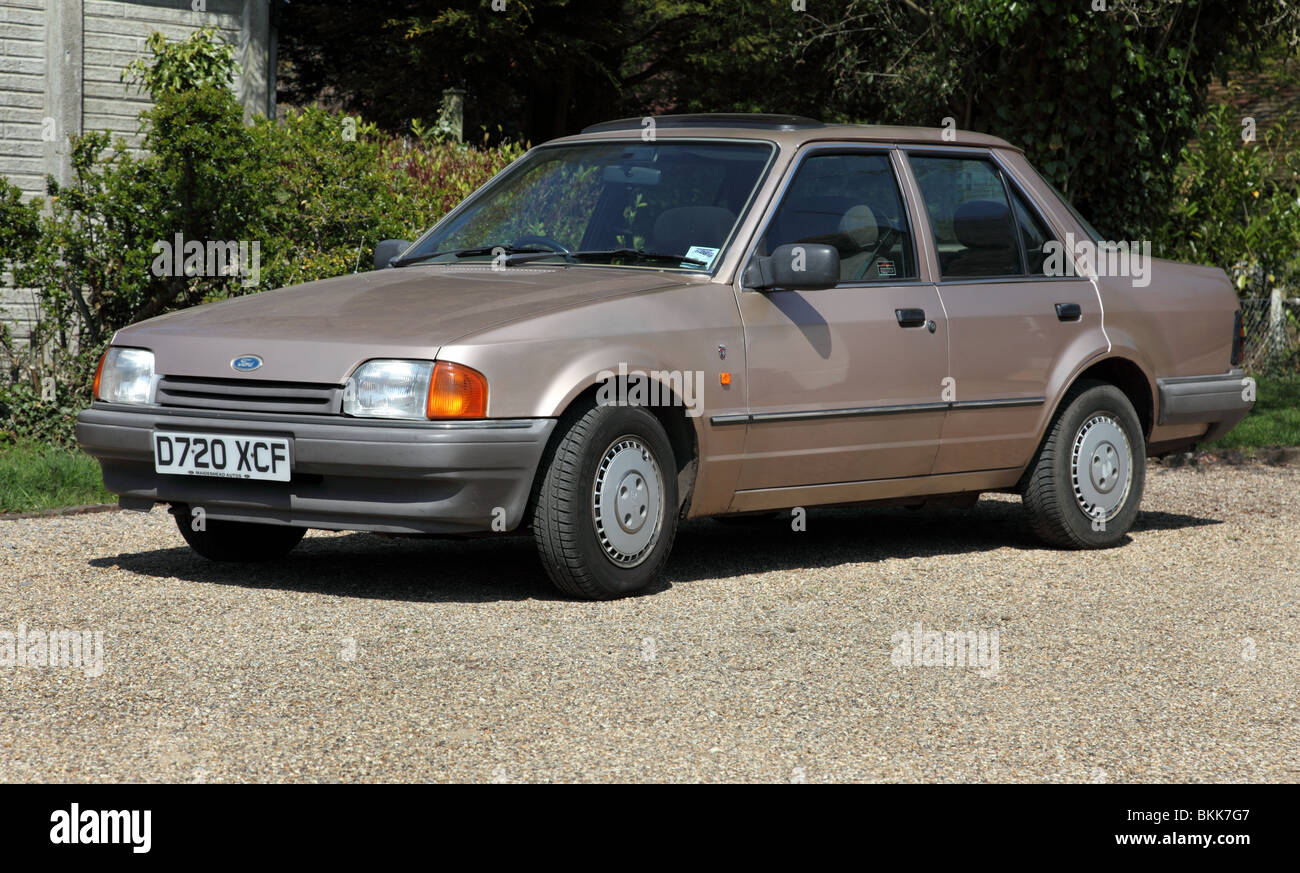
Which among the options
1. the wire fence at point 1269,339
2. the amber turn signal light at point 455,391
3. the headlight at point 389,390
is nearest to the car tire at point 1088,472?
the amber turn signal light at point 455,391

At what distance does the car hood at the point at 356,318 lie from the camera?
19.3 feet

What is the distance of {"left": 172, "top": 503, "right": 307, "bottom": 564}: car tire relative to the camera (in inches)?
274

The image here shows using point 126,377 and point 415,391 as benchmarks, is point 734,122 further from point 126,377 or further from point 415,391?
point 126,377

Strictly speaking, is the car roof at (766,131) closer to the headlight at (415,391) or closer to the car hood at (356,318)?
the car hood at (356,318)

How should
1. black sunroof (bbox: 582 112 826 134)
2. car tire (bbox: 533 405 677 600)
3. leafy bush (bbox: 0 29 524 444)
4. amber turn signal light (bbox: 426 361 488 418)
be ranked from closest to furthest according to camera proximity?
amber turn signal light (bbox: 426 361 488 418), car tire (bbox: 533 405 677 600), black sunroof (bbox: 582 112 826 134), leafy bush (bbox: 0 29 524 444)

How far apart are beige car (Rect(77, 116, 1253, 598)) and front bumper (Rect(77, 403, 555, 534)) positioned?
10mm

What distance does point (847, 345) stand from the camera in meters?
6.98

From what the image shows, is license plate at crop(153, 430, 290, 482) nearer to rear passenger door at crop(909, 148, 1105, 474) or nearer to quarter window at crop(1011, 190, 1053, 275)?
rear passenger door at crop(909, 148, 1105, 474)

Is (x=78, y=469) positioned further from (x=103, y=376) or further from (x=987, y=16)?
(x=987, y=16)

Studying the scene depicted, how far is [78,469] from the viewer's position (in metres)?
9.14

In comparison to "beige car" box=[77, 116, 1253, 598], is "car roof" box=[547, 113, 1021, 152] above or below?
above

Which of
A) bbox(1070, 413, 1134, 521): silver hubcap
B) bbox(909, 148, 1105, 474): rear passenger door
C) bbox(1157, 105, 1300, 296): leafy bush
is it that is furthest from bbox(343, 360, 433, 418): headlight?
bbox(1157, 105, 1300, 296): leafy bush
